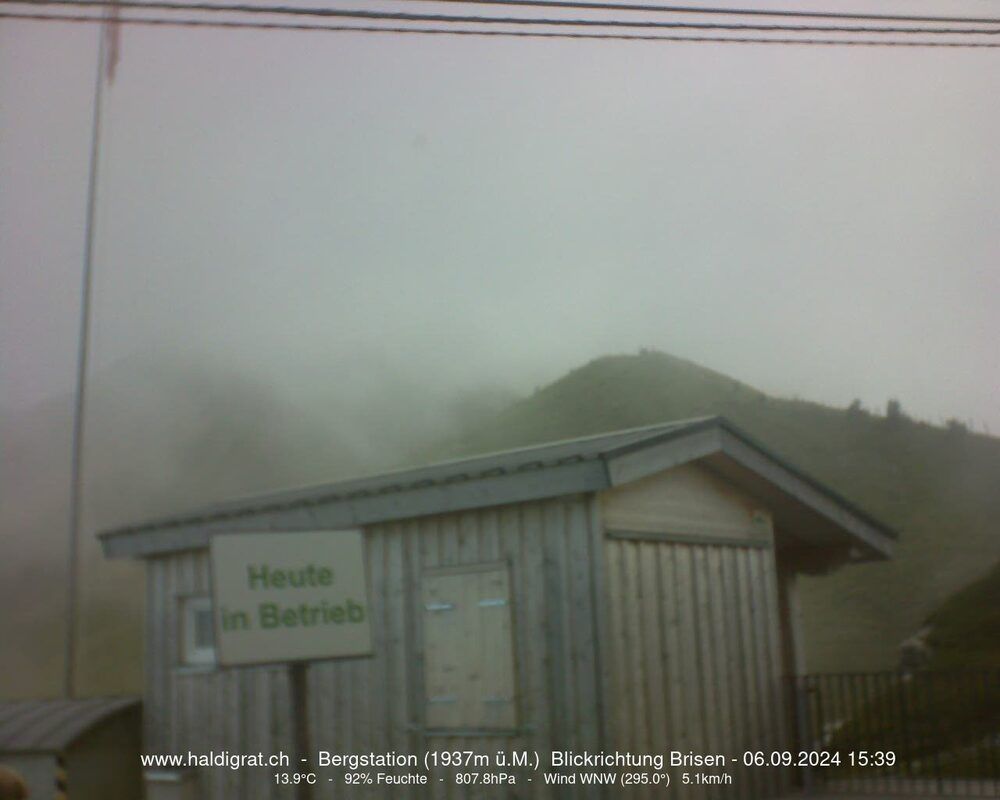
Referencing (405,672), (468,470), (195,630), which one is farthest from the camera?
(195,630)

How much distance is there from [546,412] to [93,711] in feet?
191

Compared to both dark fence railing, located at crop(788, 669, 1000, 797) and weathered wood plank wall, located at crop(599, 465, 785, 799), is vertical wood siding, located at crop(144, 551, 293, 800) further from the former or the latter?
dark fence railing, located at crop(788, 669, 1000, 797)

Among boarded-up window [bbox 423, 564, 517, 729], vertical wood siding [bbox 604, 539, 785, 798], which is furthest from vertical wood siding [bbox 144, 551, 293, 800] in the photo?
vertical wood siding [bbox 604, 539, 785, 798]

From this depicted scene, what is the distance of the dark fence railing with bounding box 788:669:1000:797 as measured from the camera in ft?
39.5

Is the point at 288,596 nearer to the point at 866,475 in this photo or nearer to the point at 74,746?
the point at 74,746

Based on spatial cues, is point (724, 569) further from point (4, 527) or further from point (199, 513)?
point (4, 527)

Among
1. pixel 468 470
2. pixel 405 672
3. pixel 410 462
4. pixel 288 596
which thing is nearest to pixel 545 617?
pixel 468 470

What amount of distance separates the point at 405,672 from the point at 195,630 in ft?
11.7

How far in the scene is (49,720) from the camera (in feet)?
38.8

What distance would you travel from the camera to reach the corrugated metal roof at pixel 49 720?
11.3m

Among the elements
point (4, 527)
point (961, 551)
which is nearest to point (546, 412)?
point (4, 527)

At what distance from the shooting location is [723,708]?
11.3m

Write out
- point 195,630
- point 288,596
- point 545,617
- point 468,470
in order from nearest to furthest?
1. point 288,596
2. point 545,617
3. point 468,470
4. point 195,630

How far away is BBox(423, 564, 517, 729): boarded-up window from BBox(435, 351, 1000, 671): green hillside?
22.0m
